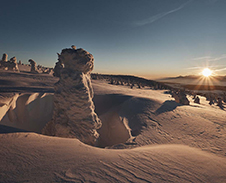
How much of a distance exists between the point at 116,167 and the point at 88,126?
105 inches

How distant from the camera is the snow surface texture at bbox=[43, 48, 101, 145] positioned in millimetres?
4523

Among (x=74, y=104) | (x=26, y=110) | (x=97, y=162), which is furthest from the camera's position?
(x=26, y=110)


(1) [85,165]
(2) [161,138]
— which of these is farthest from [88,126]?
(2) [161,138]

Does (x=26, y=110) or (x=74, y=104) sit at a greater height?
(x=74, y=104)

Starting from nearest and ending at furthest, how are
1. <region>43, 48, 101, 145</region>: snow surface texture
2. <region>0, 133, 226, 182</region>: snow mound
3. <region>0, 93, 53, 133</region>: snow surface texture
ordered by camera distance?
1. <region>0, 133, 226, 182</region>: snow mound
2. <region>43, 48, 101, 145</region>: snow surface texture
3. <region>0, 93, 53, 133</region>: snow surface texture

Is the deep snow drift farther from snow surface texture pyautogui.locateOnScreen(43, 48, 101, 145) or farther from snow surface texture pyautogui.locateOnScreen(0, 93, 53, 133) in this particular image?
snow surface texture pyautogui.locateOnScreen(0, 93, 53, 133)

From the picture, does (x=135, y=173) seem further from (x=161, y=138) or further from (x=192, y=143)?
(x=192, y=143)

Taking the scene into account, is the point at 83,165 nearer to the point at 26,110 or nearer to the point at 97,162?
the point at 97,162

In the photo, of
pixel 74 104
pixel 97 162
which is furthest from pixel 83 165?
pixel 74 104

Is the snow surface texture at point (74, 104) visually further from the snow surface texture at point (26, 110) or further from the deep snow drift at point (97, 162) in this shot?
the snow surface texture at point (26, 110)

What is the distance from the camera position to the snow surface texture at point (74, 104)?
4523mm

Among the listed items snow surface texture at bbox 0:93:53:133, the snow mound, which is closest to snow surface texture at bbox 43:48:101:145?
the snow mound

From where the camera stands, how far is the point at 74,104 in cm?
453

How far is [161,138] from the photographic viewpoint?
194 inches
